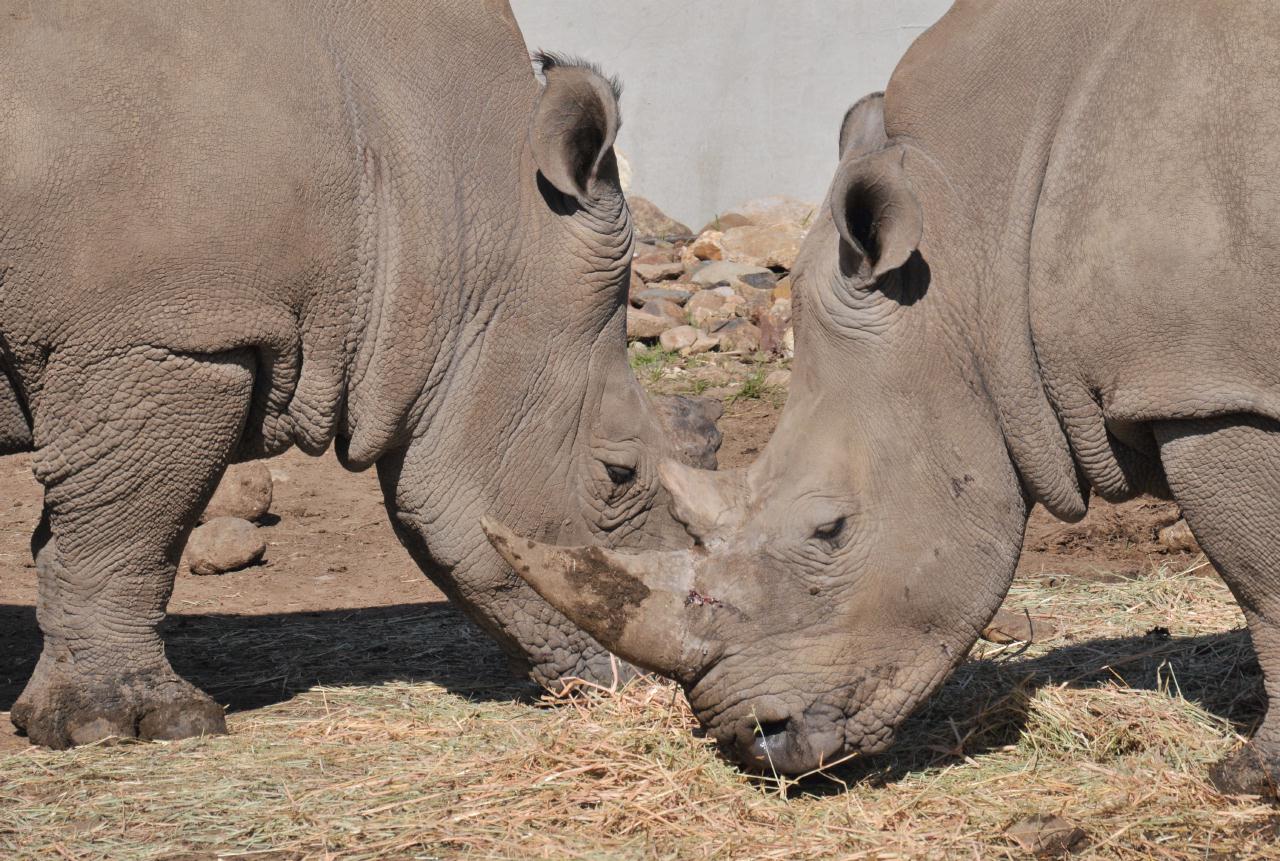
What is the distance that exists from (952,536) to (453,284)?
167 centimetres

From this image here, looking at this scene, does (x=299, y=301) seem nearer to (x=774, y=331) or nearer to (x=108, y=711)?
(x=108, y=711)

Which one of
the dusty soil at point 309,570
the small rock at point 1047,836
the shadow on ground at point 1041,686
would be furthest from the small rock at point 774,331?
the small rock at point 1047,836

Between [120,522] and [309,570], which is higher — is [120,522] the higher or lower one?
the higher one

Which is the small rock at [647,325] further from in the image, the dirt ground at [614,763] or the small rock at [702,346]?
the dirt ground at [614,763]

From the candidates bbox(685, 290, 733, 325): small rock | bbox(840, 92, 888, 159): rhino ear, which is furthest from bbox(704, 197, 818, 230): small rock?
bbox(840, 92, 888, 159): rhino ear

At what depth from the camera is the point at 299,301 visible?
4574 millimetres

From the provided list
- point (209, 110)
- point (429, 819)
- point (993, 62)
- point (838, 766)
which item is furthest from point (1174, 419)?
point (209, 110)

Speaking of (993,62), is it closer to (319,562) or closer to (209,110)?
(209,110)

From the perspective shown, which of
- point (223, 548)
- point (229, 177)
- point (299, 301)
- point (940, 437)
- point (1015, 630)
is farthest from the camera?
point (223, 548)

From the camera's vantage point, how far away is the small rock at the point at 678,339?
997 centimetres

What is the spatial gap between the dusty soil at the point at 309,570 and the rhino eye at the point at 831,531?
6.36 ft

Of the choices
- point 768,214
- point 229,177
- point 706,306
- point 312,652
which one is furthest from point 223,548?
point 768,214

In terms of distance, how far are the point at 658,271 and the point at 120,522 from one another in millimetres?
6824

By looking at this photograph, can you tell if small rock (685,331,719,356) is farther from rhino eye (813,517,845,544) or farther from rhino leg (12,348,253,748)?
rhino eye (813,517,845,544)
